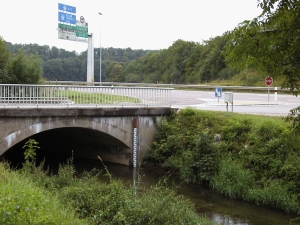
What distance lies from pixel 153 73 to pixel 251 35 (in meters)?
71.6

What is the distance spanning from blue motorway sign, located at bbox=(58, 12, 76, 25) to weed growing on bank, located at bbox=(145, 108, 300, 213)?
1399 cm

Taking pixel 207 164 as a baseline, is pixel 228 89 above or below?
above

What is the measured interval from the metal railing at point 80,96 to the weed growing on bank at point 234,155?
1.26 m

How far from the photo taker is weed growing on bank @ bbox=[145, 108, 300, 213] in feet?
39.5

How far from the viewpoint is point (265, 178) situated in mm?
12688

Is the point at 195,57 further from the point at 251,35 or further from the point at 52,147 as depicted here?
the point at 251,35

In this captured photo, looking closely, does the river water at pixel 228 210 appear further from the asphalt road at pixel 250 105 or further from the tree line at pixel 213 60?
the asphalt road at pixel 250 105

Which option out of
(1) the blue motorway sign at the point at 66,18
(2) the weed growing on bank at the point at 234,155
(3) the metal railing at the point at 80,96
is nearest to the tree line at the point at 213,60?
(2) the weed growing on bank at the point at 234,155

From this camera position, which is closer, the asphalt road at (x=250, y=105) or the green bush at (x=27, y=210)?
the green bush at (x=27, y=210)

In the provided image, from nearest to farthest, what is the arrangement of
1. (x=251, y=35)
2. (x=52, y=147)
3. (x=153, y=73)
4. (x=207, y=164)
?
(x=251, y=35)
(x=207, y=164)
(x=52, y=147)
(x=153, y=73)

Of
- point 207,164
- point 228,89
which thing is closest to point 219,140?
point 207,164

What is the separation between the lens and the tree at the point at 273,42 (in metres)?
3.89

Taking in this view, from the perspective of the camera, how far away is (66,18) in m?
28.7

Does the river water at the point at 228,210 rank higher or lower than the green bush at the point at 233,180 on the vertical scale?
lower
